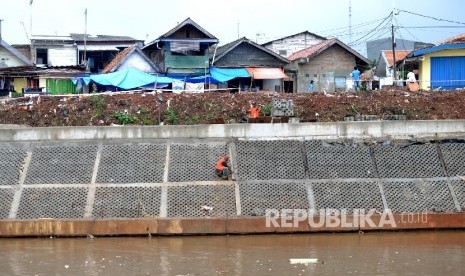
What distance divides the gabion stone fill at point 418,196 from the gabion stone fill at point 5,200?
10950 mm

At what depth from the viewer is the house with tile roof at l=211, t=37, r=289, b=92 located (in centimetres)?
3862

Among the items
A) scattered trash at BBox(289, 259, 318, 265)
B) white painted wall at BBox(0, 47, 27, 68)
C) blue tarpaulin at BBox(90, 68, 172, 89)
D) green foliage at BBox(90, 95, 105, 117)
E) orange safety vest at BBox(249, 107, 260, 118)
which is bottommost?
scattered trash at BBox(289, 259, 318, 265)

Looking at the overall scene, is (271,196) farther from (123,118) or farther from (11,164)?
(11,164)

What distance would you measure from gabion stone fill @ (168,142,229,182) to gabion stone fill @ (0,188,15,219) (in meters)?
→ 4.65

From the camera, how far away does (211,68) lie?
38.2 metres

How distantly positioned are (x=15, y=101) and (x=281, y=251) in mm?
14846

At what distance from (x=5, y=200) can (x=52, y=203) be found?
1.41 m

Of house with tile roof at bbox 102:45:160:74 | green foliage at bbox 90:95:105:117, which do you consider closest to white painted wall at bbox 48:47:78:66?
house with tile roof at bbox 102:45:160:74

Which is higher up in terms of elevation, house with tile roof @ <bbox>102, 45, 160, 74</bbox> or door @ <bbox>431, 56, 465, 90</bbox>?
house with tile roof @ <bbox>102, 45, 160, 74</bbox>

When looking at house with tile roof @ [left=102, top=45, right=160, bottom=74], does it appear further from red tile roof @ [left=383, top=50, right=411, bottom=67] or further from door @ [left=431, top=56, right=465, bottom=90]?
door @ [left=431, top=56, right=465, bottom=90]

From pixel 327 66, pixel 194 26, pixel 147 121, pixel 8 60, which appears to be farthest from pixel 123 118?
pixel 8 60

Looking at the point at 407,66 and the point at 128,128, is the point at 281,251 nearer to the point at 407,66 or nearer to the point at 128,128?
the point at 128,128

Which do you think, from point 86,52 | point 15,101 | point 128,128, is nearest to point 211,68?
point 86,52

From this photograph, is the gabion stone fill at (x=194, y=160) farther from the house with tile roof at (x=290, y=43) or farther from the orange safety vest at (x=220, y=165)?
the house with tile roof at (x=290, y=43)
